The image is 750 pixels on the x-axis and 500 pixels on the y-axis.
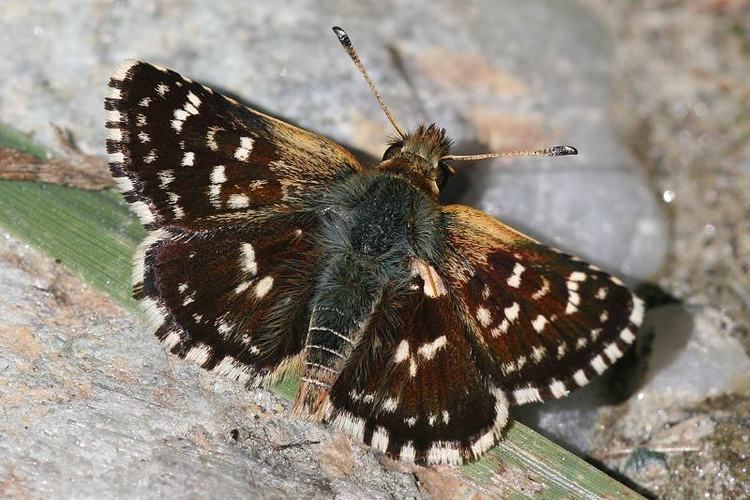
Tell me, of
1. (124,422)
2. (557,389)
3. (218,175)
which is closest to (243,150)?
(218,175)

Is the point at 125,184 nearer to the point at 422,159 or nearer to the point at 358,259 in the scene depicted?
Result: the point at 358,259

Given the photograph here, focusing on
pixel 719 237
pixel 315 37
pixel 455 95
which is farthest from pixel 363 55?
pixel 719 237

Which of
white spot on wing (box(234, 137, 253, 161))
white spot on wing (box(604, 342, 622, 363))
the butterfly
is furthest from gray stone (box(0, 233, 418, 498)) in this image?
white spot on wing (box(604, 342, 622, 363))

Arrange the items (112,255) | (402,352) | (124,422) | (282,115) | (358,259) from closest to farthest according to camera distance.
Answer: (124,422) → (402,352) → (358,259) → (112,255) → (282,115)

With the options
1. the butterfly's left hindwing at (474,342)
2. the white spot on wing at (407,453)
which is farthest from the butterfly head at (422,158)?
the white spot on wing at (407,453)

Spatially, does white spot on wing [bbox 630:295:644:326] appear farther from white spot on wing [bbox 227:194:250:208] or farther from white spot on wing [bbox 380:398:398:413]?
white spot on wing [bbox 227:194:250:208]

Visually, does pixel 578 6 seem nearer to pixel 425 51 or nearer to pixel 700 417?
pixel 425 51
